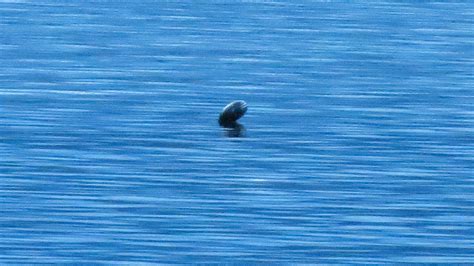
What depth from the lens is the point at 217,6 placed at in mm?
31203

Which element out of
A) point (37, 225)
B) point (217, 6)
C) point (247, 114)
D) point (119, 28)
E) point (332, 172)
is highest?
point (217, 6)

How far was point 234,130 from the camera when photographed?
61.7 ft

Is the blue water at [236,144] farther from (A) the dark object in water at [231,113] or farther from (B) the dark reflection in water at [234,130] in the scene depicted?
(A) the dark object in water at [231,113]

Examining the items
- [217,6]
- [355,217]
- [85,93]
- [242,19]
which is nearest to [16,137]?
[85,93]

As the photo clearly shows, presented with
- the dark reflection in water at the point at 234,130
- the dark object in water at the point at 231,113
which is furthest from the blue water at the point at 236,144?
the dark object in water at the point at 231,113

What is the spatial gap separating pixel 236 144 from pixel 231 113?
1.10 m

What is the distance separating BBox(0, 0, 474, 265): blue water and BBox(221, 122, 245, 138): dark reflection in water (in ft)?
0.19

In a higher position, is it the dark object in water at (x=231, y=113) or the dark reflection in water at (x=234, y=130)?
the dark object in water at (x=231, y=113)

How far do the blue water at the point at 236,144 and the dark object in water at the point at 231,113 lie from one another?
204mm

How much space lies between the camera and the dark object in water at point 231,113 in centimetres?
1908

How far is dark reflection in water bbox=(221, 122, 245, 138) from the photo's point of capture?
1855 centimetres

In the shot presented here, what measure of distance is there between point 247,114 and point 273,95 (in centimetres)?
122

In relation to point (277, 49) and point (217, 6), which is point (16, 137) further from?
point (217, 6)

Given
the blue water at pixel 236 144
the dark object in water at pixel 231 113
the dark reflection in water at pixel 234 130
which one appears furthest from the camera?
the dark object in water at pixel 231 113
